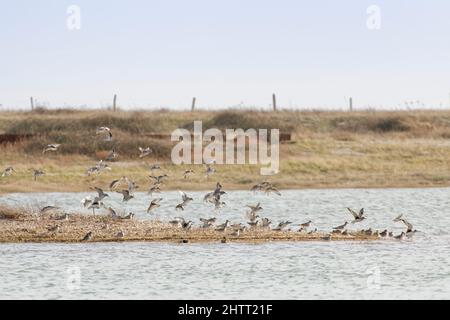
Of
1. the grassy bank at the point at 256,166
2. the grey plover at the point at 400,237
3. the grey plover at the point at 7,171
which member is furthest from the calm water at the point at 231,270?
the grassy bank at the point at 256,166

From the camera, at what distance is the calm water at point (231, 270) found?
21906 mm

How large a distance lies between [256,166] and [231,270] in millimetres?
26146

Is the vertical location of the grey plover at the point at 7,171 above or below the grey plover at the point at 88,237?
above

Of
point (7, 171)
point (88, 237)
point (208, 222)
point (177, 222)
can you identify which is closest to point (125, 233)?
point (88, 237)

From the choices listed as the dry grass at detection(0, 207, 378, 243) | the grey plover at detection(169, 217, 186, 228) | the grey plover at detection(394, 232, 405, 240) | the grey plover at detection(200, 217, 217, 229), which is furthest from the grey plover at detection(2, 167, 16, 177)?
the grey plover at detection(394, 232, 405, 240)

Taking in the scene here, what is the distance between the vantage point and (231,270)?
24156 mm

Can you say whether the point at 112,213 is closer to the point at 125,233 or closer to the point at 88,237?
the point at 125,233

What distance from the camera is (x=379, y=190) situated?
151 ft

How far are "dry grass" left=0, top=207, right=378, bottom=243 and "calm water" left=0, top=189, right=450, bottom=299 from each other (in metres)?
0.68

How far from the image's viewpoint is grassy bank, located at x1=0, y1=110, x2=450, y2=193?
47.4 metres

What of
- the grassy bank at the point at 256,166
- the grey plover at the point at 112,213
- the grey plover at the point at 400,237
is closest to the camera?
the grey plover at the point at 400,237

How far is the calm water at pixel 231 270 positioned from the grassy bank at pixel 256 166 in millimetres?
17168

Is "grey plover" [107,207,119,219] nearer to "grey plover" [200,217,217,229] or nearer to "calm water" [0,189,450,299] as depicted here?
"grey plover" [200,217,217,229]

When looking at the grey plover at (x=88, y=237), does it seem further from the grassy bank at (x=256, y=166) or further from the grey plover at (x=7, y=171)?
the grassy bank at (x=256, y=166)
